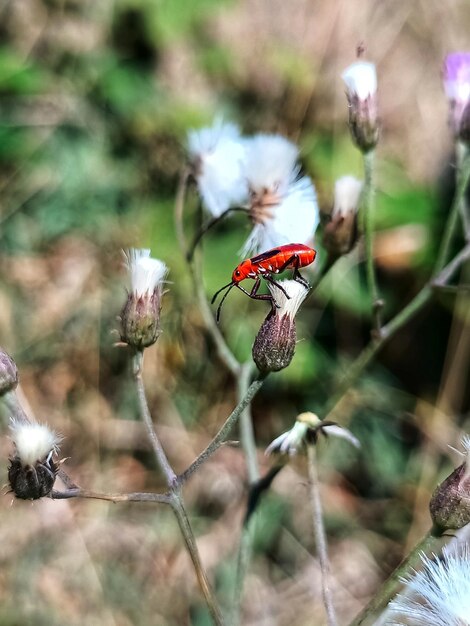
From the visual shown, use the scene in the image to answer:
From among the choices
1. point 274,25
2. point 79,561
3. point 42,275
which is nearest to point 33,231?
point 42,275

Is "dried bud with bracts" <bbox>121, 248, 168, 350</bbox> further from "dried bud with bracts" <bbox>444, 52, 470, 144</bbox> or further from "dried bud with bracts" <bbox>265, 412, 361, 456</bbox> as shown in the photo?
"dried bud with bracts" <bbox>444, 52, 470, 144</bbox>

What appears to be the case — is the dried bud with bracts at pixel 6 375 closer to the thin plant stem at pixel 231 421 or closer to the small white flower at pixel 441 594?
the thin plant stem at pixel 231 421

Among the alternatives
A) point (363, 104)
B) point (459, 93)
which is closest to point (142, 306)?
point (363, 104)

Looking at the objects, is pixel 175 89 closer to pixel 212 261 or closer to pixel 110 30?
pixel 110 30

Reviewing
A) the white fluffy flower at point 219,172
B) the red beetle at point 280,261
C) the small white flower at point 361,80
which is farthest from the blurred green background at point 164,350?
the red beetle at point 280,261

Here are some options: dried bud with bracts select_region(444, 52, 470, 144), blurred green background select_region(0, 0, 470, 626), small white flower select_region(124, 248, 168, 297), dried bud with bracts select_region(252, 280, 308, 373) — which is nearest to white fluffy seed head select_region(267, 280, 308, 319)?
dried bud with bracts select_region(252, 280, 308, 373)

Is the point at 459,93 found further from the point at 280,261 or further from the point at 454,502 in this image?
the point at 454,502
